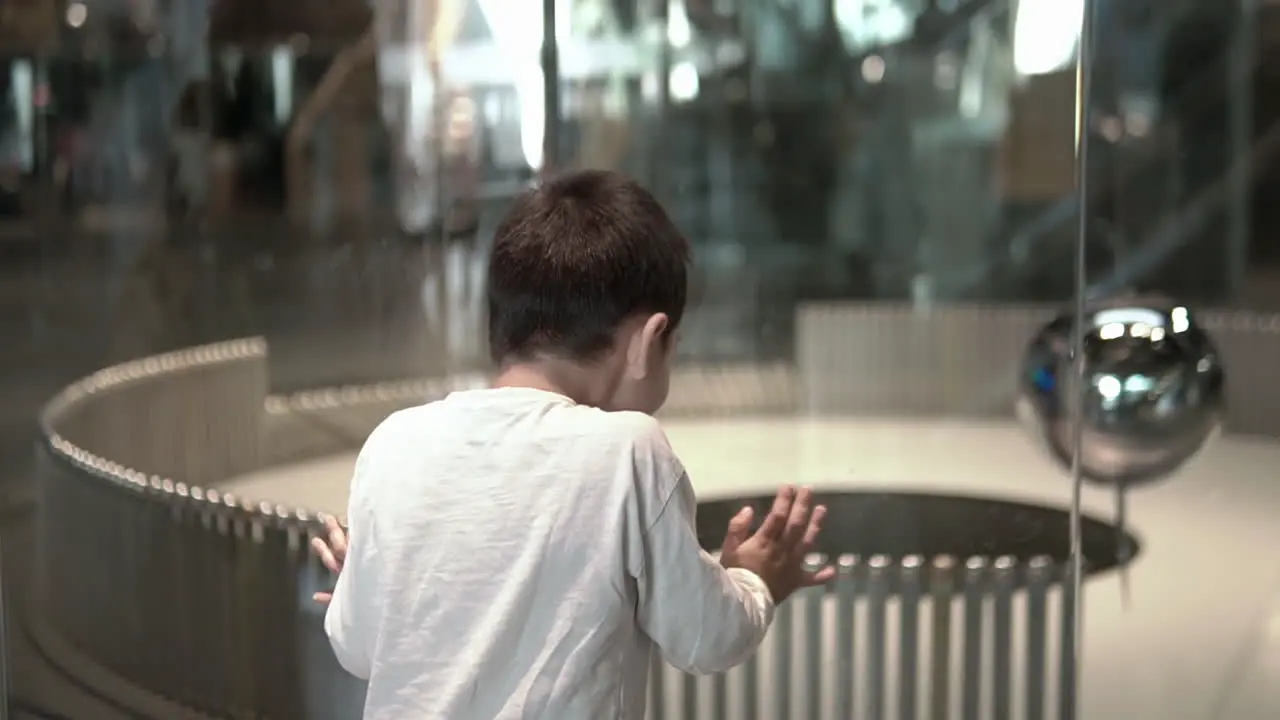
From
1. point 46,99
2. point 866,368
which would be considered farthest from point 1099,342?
point 46,99

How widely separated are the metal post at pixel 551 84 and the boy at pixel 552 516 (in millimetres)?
5289

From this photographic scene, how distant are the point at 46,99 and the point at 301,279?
1864 millimetres

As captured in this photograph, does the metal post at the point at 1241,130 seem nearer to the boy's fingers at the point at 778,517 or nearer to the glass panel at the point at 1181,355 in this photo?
the glass panel at the point at 1181,355

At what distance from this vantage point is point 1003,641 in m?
2.64

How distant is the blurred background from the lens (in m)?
6.52

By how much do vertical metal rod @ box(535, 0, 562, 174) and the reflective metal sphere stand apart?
133 inches

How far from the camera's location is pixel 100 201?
6.70 metres

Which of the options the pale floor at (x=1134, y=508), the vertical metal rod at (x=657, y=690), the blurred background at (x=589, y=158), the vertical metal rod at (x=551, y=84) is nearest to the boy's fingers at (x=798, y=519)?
the vertical metal rod at (x=657, y=690)

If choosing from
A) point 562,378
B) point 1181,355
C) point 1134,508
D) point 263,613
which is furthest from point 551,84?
point 562,378

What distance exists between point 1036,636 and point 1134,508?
2.58 m

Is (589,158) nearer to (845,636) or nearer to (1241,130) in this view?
(1241,130)

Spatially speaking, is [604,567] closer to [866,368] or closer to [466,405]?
[466,405]

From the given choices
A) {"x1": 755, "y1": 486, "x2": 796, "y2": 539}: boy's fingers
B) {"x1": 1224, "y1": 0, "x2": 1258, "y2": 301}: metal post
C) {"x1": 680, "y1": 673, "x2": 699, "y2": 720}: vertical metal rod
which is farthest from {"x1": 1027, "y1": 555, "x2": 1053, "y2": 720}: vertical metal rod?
{"x1": 1224, "y1": 0, "x2": 1258, "y2": 301}: metal post

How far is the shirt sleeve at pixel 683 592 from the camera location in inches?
52.4
